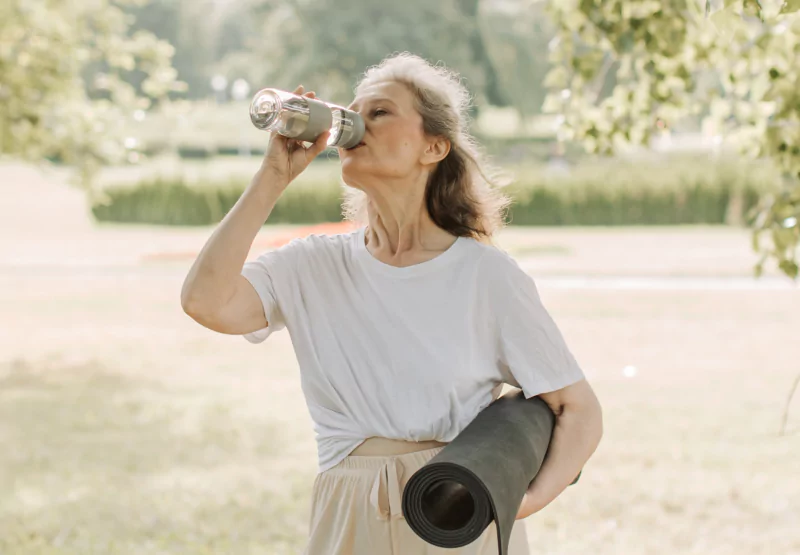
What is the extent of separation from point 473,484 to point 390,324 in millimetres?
516

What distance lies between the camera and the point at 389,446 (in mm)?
2002

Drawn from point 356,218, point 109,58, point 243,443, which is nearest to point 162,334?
point 109,58

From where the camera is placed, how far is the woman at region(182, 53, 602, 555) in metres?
1.98

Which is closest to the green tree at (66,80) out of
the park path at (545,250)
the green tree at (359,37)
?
the park path at (545,250)

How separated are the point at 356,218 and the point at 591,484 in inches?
148

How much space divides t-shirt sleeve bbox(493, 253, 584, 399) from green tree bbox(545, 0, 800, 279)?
1.66 metres

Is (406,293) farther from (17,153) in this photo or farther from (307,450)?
(17,153)

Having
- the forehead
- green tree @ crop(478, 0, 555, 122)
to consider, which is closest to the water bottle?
the forehead

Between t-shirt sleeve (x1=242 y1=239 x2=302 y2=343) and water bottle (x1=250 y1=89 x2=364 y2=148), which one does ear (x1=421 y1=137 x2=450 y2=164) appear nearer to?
water bottle (x1=250 y1=89 x2=364 y2=148)

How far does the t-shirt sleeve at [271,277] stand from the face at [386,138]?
211 millimetres

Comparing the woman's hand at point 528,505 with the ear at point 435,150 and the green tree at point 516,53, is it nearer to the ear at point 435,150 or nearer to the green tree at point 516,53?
the ear at point 435,150

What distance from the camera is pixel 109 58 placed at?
33.9ft

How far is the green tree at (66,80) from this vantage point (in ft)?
29.0

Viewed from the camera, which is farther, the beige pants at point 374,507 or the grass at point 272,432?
the grass at point 272,432
